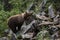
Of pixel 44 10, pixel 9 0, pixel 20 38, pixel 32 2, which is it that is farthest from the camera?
pixel 9 0

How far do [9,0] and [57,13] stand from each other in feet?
20.6

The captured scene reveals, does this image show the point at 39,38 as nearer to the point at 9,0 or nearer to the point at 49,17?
the point at 49,17

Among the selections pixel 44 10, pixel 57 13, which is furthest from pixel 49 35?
pixel 44 10

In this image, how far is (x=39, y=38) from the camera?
→ 820 centimetres

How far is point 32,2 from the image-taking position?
12789 millimetres

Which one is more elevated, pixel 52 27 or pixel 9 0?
pixel 52 27

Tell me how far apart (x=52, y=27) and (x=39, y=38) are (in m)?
0.73

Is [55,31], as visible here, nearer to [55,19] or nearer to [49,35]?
[49,35]

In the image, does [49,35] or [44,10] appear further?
[44,10]

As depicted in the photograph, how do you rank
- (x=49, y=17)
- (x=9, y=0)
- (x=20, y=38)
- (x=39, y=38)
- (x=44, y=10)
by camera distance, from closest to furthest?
1. (x=39, y=38)
2. (x=20, y=38)
3. (x=49, y=17)
4. (x=44, y=10)
5. (x=9, y=0)

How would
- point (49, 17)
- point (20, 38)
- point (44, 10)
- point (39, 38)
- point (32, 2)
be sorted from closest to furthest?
point (39, 38)
point (20, 38)
point (49, 17)
point (44, 10)
point (32, 2)

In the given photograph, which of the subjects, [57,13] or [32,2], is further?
[32,2]

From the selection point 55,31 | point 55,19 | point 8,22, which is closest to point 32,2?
point 8,22

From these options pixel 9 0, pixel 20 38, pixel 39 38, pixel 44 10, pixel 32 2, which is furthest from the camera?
pixel 9 0
